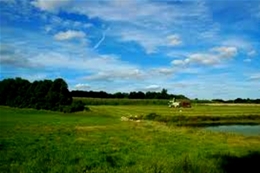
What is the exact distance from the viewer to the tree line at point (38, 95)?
106188mm

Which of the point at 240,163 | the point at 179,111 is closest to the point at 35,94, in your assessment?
the point at 179,111

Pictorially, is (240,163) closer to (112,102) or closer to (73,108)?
(73,108)

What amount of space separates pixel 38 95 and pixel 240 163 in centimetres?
9136

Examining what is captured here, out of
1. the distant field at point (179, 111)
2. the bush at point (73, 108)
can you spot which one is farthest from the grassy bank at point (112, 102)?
the bush at point (73, 108)

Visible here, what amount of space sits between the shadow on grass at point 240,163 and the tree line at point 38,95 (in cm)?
7677

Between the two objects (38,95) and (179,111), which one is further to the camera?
(38,95)

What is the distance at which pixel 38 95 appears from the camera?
109812 mm

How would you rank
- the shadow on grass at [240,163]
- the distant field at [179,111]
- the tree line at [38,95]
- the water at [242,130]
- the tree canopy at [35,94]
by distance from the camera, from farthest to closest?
the tree canopy at [35,94] → the tree line at [38,95] → the distant field at [179,111] → the water at [242,130] → the shadow on grass at [240,163]

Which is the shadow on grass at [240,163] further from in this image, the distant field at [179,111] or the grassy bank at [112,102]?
the grassy bank at [112,102]

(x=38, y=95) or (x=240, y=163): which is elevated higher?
(x=38, y=95)

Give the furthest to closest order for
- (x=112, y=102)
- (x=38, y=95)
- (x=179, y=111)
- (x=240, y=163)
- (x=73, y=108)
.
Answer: (x=112, y=102) < (x=38, y=95) < (x=179, y=111) < (x=73, y=108) < (x=240, y=163)

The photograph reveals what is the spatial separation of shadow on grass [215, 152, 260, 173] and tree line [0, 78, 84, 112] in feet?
252

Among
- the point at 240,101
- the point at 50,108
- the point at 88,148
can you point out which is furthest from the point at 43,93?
the point at 240,101

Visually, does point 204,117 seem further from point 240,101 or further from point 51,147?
point 240,101
